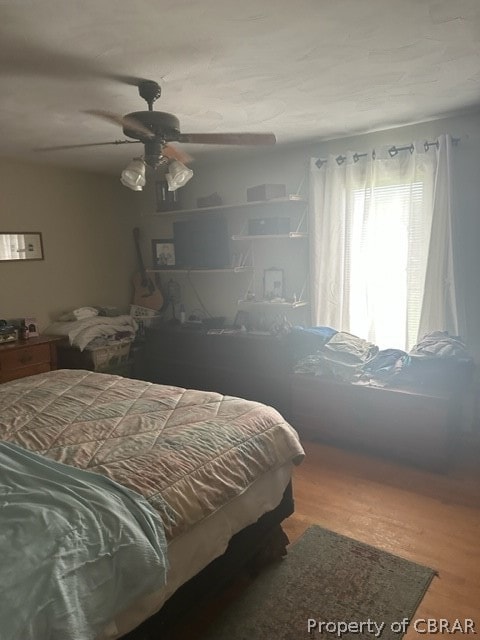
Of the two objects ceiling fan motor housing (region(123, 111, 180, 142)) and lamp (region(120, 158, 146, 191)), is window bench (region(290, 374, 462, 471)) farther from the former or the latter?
ceiling fan motor housing (region(123, 111, 180, 142))

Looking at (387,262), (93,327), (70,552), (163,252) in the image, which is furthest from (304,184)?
(70,552)

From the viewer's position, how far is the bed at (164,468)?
1321 millimetres

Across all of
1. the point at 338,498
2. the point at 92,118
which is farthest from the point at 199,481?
the point at 92,118

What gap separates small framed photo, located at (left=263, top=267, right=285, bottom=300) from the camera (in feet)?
13.6

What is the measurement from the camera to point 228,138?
225 centimetres

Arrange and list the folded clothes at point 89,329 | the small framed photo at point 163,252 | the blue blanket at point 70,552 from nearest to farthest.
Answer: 1. the blue blanket at point 70,552
2. the folded clothes at point 89,329
3. the small framed photo at point 163,252

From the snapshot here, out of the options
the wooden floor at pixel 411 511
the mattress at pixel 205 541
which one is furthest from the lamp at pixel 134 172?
the wooden floor at pixel 411 511

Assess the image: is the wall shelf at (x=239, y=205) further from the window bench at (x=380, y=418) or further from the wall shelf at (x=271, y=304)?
the window bench at (x=380, y=418)

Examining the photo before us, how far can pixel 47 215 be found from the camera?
4230mm

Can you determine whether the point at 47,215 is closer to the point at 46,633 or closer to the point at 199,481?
the point at 199,481

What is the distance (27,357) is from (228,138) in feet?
8.32

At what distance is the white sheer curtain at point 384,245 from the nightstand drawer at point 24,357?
2.34 meters

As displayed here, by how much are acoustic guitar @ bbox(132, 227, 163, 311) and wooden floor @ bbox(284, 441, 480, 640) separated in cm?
243

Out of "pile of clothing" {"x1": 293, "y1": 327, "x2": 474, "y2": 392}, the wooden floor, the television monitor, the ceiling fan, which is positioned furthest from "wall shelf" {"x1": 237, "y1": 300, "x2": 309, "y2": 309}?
the ceiling fan
